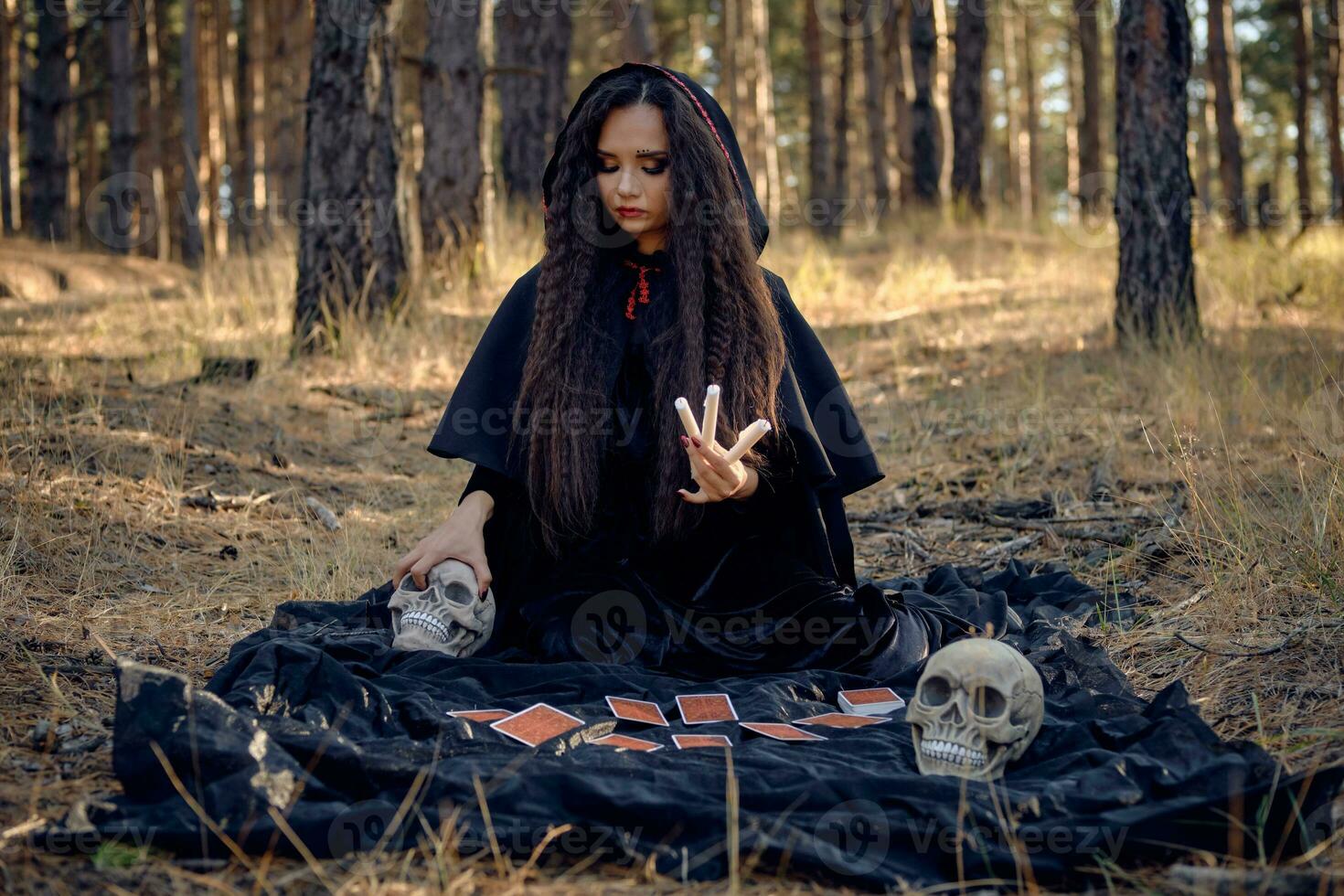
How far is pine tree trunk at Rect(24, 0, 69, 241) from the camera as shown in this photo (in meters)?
14.7

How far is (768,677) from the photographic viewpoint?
11.4ft

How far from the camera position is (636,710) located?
3115 millimetres

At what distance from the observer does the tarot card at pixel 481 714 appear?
2965 mm

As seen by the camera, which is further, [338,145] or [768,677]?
[338,145]

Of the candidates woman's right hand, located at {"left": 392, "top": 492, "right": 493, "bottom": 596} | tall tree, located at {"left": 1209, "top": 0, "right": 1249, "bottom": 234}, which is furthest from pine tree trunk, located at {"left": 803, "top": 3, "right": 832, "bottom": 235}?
woman's right hand, located at {"left": 392, "top": 492, "right": 493, "bottom": 596}

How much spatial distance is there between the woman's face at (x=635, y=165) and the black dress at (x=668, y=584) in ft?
0.73

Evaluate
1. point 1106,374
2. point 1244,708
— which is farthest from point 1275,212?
point 1244,708

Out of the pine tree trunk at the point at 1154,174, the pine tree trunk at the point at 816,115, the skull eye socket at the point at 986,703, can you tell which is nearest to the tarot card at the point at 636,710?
the skull eye socket at the point at 986,703

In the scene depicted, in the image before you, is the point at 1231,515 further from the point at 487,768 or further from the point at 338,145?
the point at 338,145

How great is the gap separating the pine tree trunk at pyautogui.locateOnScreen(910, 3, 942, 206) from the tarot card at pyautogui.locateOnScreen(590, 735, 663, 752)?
41.4ft

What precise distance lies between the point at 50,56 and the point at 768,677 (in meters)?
14.8

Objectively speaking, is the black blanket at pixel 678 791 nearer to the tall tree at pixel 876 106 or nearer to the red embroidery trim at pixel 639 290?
the red embroidery trim at pixel 639 290

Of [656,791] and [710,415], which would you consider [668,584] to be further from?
[656,791]

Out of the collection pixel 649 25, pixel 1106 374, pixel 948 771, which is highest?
pixel 649 25
